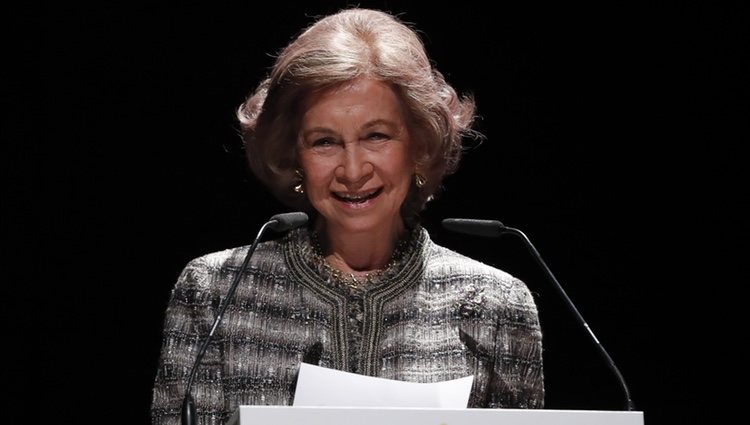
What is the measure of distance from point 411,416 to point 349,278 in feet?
2.87

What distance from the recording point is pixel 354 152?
103 inches

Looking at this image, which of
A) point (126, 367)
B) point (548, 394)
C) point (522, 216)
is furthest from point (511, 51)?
point (126, 367)

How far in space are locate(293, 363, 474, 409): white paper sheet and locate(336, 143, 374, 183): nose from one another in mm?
485

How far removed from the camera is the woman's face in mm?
2621

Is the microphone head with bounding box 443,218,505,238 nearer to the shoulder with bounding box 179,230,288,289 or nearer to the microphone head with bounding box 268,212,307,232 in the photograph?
the microphone head with bounding box 268,212,307,232

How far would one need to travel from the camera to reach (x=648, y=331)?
10.8 feet

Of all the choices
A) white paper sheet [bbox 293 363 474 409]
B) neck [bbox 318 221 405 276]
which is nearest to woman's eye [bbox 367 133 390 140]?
neck [bbox 318 221 405 276]

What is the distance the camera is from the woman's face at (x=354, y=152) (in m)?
2.62

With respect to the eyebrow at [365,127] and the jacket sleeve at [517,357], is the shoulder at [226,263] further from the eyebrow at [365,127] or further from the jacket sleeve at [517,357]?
the jacket sleeve at [517,357]

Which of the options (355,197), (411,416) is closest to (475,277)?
(355,197)

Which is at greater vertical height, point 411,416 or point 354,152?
point 354,152

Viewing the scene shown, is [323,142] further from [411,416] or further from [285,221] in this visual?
[411,416]

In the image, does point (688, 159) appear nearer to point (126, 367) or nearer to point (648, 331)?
point (648, 331)

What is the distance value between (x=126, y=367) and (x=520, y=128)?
1.20 m
